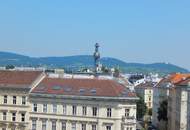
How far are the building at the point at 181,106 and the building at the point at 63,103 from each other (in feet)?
67.5

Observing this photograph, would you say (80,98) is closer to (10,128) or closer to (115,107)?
(115,107)

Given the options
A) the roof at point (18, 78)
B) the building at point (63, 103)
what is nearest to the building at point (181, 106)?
the building at point (63, 103)

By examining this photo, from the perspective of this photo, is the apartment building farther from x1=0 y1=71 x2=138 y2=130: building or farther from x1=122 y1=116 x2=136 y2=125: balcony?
x1=122 y1=116 x2=136 y2=125: balcony

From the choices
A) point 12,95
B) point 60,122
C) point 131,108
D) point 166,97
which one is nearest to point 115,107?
point 131,108

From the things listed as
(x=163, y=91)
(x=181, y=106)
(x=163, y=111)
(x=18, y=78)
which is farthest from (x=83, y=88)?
(x=163, y=91)

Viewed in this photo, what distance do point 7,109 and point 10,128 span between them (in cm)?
311

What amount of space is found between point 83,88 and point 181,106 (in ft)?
87.1

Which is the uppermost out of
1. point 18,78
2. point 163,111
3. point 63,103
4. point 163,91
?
point 18,78

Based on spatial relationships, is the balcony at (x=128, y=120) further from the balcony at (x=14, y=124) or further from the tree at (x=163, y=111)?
the tree at (x=163, y=111)

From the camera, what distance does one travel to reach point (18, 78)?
330 ft

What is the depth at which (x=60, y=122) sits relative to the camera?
311ft

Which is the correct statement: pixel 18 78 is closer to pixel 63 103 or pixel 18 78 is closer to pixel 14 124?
pixel 14 124

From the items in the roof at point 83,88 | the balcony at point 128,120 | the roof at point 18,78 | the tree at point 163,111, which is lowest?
the tree at point 163,111

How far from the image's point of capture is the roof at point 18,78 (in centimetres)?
9894
